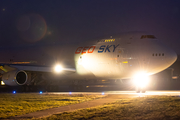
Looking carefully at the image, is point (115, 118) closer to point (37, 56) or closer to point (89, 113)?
point (89, 113)

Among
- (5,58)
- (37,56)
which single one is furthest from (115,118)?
(5,58)

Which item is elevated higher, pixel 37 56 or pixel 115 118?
pixel 37 56

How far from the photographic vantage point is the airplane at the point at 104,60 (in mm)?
21094

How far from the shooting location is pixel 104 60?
74.8 ft

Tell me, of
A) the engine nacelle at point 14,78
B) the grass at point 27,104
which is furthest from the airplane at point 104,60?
the grass at point 27,104

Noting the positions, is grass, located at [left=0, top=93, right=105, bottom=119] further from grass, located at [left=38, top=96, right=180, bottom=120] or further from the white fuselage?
the white fuselage

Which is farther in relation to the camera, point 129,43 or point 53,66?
point 53,66

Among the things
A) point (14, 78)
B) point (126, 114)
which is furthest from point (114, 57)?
point (126, 114)

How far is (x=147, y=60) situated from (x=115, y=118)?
12.2 metres

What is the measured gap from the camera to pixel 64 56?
2581 cm

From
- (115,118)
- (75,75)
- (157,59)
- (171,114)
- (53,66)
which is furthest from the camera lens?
(53,66)

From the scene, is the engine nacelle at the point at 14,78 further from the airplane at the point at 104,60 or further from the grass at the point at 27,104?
the grass at the point at 27,104

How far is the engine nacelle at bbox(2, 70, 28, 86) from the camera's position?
23734mm

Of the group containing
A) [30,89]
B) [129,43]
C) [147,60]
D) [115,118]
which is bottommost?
[115,118]
